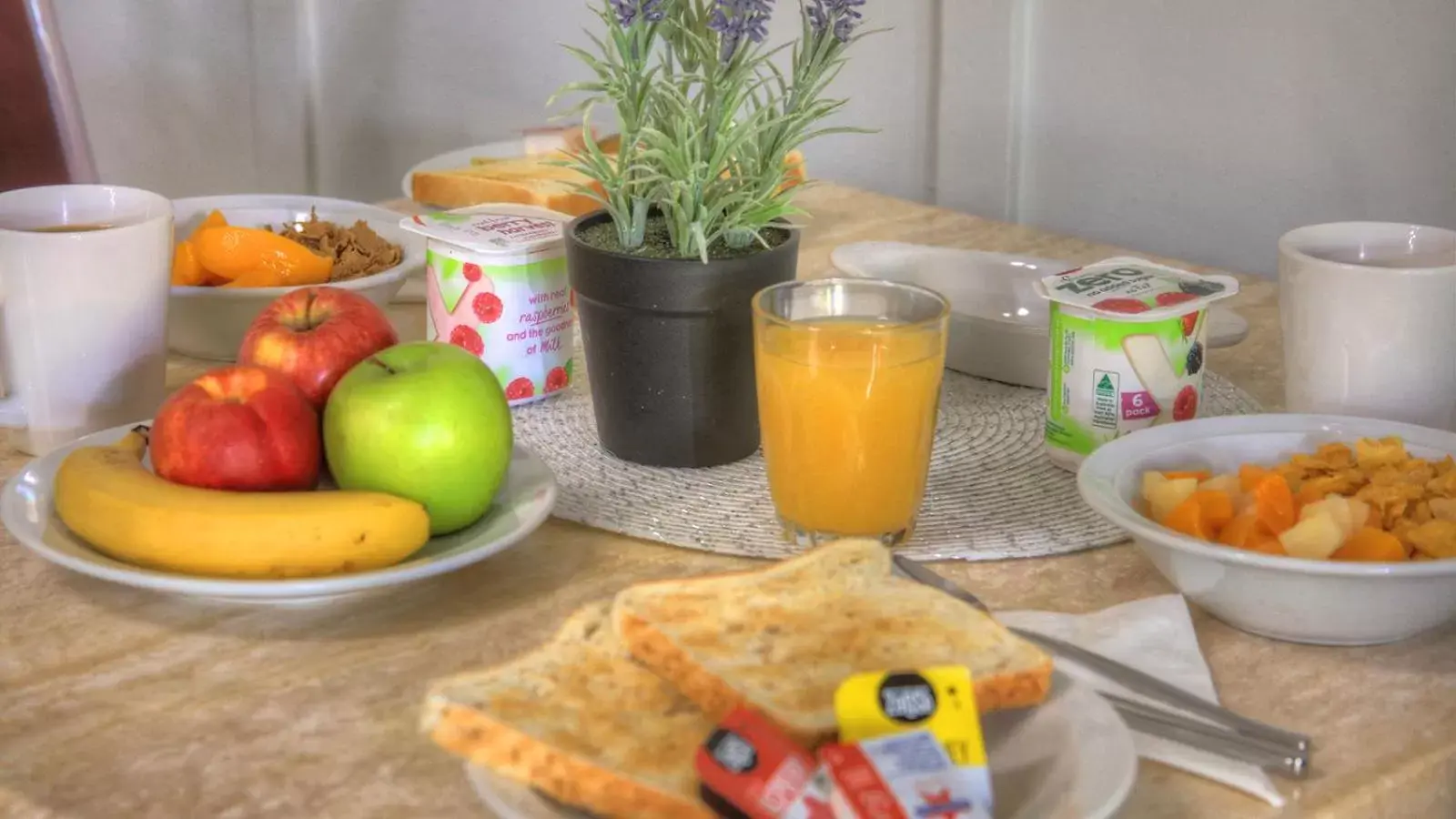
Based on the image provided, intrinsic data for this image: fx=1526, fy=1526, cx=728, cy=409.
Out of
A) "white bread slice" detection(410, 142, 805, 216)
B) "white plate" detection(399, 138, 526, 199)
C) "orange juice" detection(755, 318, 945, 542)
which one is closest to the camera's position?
"orange juice" detection(755, 318, 945, 542)

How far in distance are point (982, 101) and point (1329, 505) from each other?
157 centimetres

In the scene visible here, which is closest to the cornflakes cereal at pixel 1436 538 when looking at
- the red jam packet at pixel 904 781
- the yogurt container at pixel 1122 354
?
the yogurt container at pixel 1122 354

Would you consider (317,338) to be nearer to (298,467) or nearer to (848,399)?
(298,467)

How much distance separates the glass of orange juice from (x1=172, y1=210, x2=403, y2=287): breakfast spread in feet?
1.49

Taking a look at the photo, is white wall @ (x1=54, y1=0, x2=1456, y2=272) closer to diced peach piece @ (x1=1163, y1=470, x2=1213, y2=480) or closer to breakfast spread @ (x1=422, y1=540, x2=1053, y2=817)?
diced peach piece @ (x1=1163, y1=470, x2=1213, y2=480)

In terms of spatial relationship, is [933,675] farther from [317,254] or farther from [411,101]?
[411,101]

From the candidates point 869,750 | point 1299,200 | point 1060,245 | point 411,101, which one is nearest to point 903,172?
point 1299,200

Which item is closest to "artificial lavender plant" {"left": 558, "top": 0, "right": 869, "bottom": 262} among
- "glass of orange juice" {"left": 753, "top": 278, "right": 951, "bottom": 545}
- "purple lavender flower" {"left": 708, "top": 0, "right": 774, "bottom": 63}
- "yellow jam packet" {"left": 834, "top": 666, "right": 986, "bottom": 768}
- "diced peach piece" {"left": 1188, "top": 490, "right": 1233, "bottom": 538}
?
"purple lavender flower" {"left": 708, "top": 0, "right": 774, "bottom": 63}

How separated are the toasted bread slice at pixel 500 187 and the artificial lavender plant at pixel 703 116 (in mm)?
554

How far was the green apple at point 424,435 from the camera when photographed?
85 centimetres

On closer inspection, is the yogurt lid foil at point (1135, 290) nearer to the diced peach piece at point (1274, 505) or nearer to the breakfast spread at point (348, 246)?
the diced peach piece at point (1274, 505)

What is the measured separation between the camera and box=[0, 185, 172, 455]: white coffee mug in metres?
0.97

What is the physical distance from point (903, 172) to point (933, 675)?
1.92 metres

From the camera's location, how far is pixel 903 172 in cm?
243
